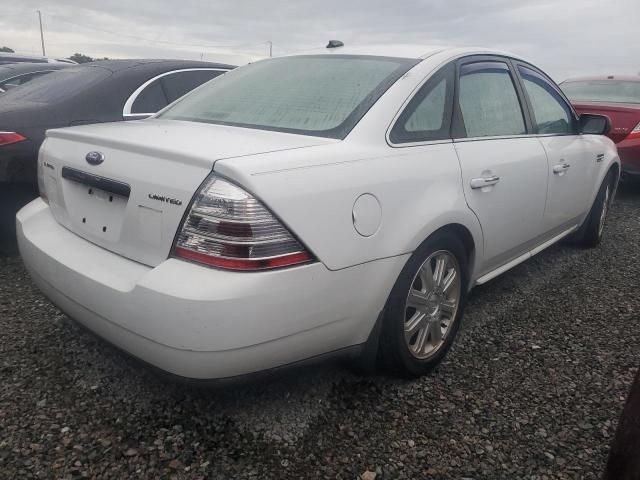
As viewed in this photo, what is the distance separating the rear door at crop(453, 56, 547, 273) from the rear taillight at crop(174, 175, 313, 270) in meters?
1.14

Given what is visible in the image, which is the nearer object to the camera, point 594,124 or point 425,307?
point 425,307

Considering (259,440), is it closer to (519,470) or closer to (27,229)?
(519,470)


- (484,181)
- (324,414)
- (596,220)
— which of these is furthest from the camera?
(596,220)

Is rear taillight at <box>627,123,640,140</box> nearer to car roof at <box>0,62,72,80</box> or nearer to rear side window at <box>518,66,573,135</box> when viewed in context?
rear side window at <box>518,66,573,135</box>

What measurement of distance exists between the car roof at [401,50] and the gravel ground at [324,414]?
59.2 inches

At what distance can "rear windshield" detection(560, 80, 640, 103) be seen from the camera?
7.02 metres

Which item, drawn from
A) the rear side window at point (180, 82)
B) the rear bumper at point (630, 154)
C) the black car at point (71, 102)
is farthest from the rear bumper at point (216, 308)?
the rear bumper at point (630, 154)

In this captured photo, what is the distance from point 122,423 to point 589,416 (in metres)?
1.91

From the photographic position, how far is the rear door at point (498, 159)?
2.70 metres

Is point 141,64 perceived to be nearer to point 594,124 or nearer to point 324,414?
point 324,414

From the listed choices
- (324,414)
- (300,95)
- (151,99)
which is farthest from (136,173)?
(151,99)

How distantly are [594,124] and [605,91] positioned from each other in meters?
3.86

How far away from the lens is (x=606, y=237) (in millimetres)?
5164

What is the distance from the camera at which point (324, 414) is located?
2.27 meters
